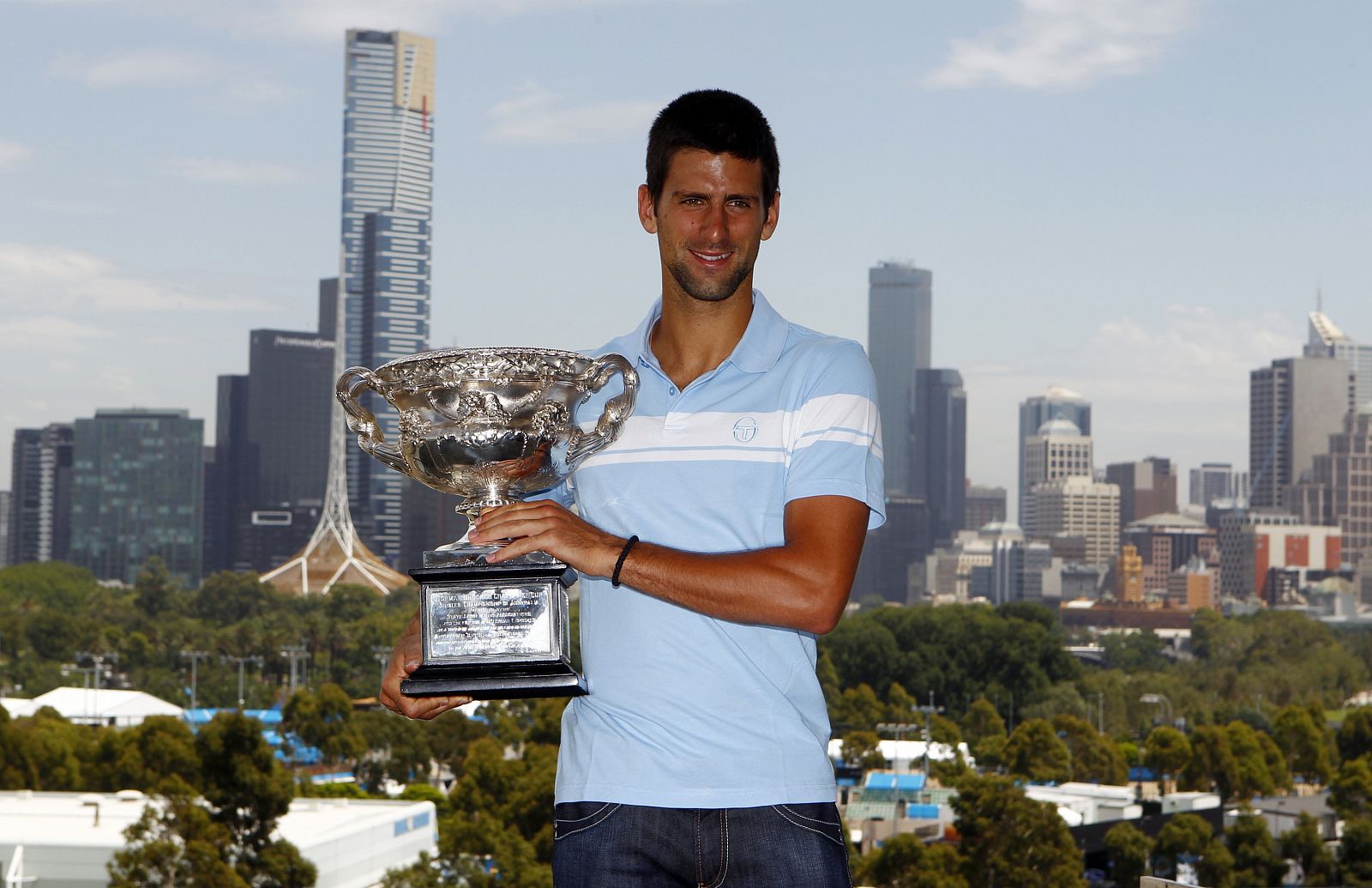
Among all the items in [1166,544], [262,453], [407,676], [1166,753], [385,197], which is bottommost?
[1166,753]

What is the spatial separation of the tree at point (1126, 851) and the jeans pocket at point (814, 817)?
17258 millimetres

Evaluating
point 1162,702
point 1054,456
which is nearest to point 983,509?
point 1054,456

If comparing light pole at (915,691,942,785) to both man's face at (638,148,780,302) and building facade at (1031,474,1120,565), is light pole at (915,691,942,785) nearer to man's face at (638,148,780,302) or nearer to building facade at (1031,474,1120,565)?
man's face at (638,148,780,302)

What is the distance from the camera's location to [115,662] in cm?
3619

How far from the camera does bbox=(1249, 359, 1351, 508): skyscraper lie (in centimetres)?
10069

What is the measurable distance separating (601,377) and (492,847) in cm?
1314

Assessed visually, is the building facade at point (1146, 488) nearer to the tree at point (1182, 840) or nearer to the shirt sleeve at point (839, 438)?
the tree at point (1182, 840)

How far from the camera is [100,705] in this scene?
96.8ft

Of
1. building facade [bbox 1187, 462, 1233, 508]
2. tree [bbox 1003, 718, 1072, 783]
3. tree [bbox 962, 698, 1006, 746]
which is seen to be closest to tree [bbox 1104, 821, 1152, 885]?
tree [bbox 1003, 718, 1072, 783]

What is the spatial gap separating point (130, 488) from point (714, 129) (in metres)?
93.0

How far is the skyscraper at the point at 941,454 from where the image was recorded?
380ft

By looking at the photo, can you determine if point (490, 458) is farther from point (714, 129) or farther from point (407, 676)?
point (714, 129)

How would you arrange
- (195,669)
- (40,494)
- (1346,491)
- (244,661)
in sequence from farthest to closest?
(1346,491)
(40,494)
(244,661)
(195,669)

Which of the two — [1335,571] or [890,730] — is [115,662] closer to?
[890,730]
